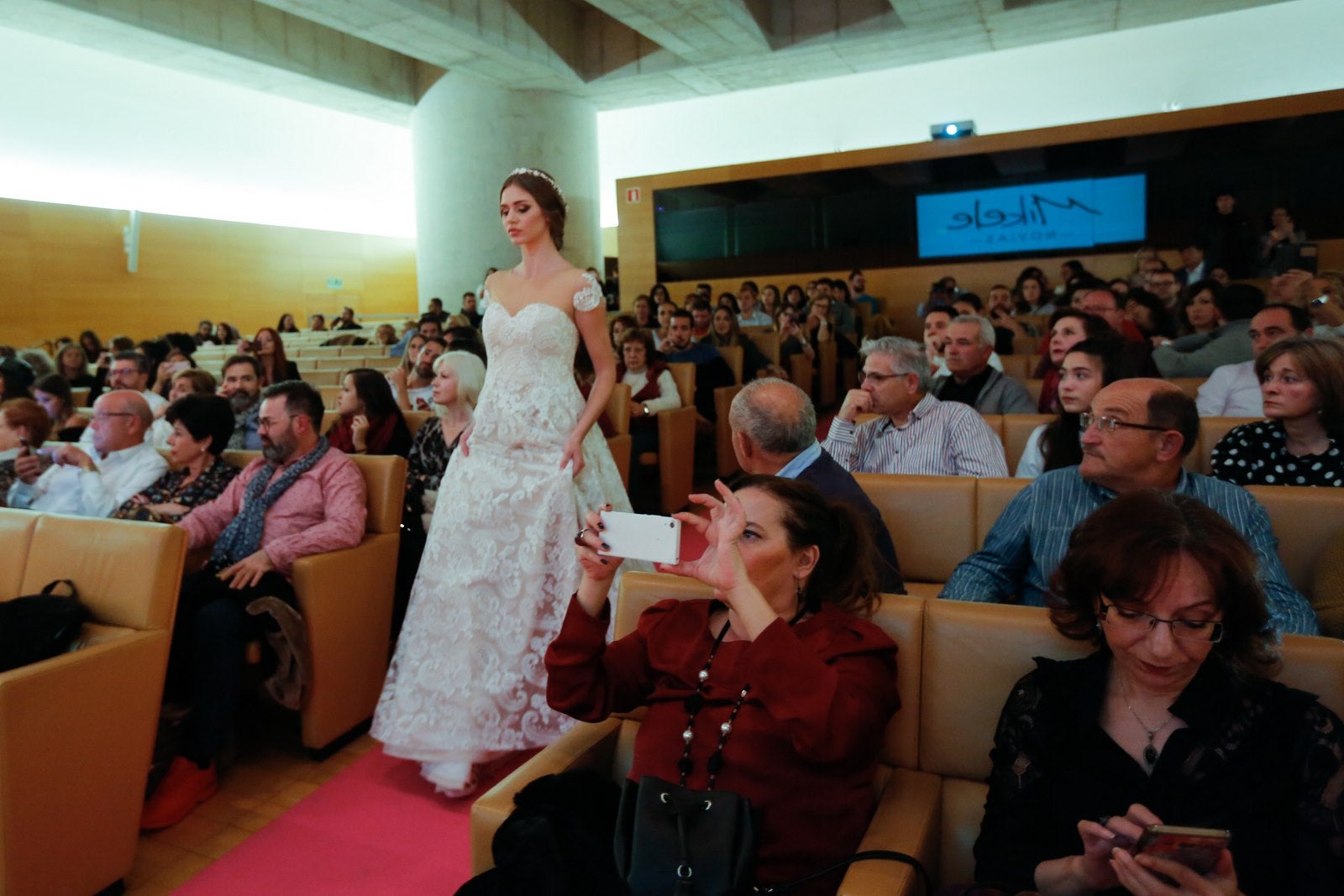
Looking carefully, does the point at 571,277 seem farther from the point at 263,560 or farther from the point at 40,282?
the point at 40,282

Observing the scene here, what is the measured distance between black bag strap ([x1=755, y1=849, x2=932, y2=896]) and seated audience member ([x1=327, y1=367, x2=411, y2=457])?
9.30 feet

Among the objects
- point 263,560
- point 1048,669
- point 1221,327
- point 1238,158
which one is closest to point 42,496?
point 263,560

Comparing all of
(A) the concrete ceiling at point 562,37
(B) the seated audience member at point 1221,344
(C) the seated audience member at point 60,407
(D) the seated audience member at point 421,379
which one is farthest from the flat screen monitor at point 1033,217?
(C) the seated audience member at point 60,407

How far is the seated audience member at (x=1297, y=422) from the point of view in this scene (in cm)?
246

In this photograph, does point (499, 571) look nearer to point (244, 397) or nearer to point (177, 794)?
point (177, 794)

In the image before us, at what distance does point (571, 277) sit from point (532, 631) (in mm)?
1085

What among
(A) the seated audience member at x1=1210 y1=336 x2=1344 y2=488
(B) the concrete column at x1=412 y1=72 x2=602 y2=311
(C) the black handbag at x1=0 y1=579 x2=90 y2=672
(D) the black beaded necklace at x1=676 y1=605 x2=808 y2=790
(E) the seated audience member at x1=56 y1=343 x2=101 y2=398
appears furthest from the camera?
(B) the concrete column at x1=412 y1=72 x2=602 y2=311

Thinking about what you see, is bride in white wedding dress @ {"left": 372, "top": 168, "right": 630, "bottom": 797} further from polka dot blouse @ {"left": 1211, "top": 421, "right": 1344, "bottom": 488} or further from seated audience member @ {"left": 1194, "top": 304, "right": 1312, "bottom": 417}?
seated audience member @ {"left": 1194, "top": 304, "right": 1312, "bottom": 417}

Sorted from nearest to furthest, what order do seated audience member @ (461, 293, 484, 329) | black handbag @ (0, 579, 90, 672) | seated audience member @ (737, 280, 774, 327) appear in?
black handbag @ (0, 579, 90, 672)
seated audience member @ (737, 280, 774, 327)
seated audience member @ (461, 293, 484, 329)

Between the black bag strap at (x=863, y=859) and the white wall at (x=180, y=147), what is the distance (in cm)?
1375

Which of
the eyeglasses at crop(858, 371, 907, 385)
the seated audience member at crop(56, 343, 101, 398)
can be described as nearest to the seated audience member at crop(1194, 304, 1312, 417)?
the eyeglasses at crop(858, 371, 907, 385)

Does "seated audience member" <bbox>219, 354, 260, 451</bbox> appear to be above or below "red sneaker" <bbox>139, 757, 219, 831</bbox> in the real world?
above

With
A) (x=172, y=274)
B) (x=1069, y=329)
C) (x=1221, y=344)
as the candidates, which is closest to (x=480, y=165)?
(x=172, y=274)

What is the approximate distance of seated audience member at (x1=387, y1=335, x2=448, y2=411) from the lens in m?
4.88
